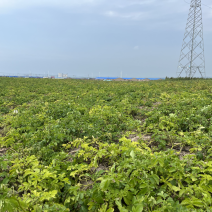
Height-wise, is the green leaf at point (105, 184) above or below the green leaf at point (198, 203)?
above

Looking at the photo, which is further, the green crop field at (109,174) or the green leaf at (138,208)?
the green crop field at (109,174)

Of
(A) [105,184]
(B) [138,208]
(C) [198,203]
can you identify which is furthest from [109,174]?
(C) [198,203]

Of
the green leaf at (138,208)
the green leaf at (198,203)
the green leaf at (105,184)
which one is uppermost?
the green leaf at (105,184)

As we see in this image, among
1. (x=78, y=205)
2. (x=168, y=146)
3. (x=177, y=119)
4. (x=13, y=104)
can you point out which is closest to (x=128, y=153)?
(x=78, y=205)

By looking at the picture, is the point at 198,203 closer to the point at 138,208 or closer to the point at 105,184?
the point at 138,208

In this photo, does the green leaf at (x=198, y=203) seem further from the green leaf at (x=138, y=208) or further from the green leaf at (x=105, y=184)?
the green leaf at (x=105, y=184)

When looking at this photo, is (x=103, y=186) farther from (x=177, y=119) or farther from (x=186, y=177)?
(x=177, y=119)

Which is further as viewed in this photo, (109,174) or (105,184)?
(109,174)

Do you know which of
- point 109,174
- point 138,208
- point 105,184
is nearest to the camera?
point 138,208

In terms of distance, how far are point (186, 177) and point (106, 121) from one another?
3011 millimetres

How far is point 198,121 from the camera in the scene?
168 inches

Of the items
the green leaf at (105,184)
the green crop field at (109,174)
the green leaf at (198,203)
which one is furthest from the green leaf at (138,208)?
Answer: the green leaf at (198,203)

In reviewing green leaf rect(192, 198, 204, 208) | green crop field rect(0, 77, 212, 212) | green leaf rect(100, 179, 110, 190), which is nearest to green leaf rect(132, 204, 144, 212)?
green crop field rect(0, 77, 212, 212)

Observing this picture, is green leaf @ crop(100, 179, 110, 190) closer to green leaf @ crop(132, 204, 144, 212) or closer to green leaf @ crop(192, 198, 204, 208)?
green leaf @ crop(132, 204, 144, 212)
